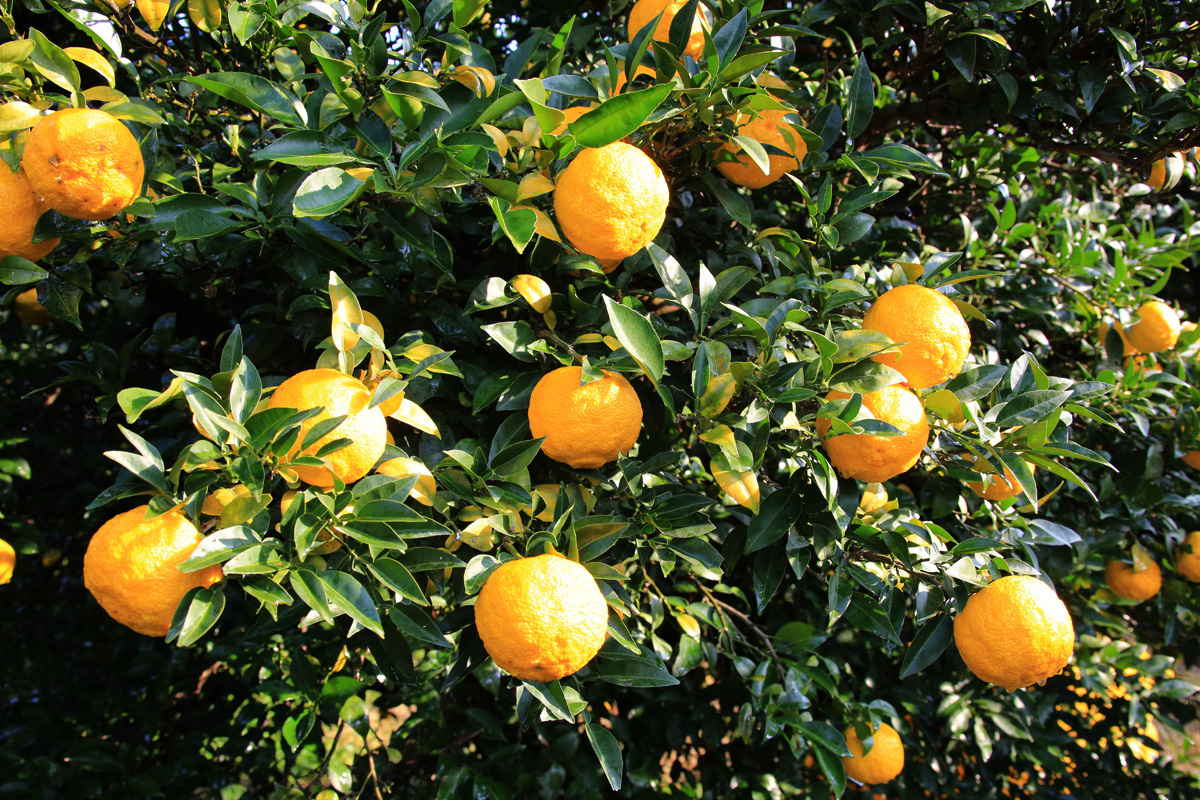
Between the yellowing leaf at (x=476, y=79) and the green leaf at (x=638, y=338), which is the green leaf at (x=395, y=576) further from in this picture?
the yellowing leaf at (x=476, y=79)

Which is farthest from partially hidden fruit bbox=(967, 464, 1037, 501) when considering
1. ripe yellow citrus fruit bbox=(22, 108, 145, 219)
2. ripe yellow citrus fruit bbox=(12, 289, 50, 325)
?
ripe yellow citrus fruit bbox=(12, 289, 50, 325)

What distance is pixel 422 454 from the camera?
53.7 inches

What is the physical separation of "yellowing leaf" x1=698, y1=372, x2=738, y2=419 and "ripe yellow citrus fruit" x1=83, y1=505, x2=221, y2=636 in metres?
0.81

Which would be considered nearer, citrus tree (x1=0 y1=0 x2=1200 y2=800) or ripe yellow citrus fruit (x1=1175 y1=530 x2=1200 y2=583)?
citrus tree (x1=0 y1=0 x2=1200 y2=800)

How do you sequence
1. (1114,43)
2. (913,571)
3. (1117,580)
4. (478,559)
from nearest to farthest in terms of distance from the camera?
(478,559) → (913,571) → (1114,43) → (1117,580)

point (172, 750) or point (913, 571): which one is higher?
point (913, 571)

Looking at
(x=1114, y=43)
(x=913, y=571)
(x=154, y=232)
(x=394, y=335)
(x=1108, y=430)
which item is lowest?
(x=1108, y=430)

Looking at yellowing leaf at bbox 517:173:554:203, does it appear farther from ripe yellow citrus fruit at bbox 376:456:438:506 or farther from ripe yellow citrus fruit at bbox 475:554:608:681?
ripe yellow citrus fruit at bbox 475:554:608:681

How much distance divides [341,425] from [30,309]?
6.30ft

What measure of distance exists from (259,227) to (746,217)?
0.95 m

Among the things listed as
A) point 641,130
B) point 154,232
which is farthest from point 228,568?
point 641,130

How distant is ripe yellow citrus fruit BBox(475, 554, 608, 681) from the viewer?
3.28 feet

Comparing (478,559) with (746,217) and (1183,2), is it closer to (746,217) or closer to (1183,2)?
(746,217)

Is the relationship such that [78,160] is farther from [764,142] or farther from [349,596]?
[764,142]
